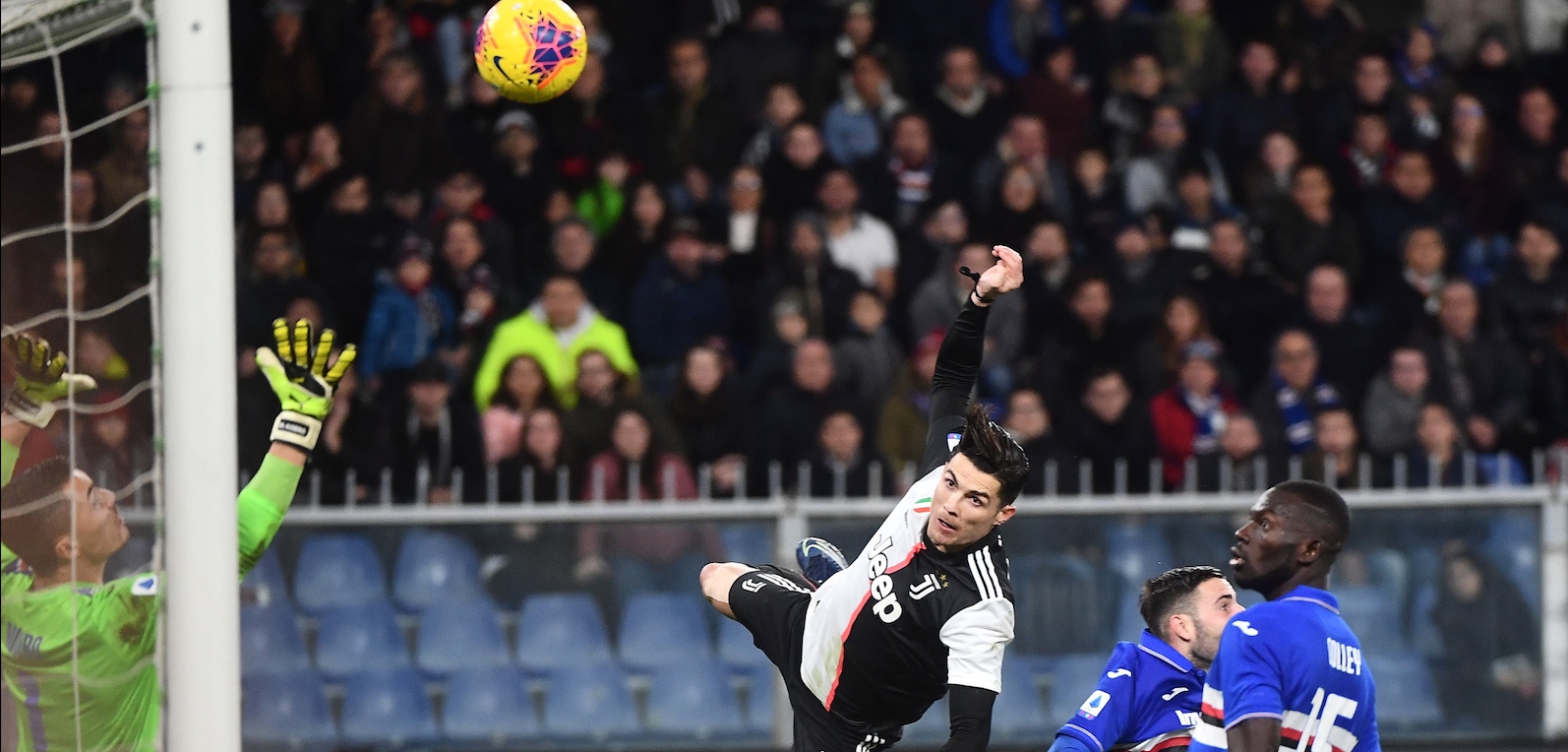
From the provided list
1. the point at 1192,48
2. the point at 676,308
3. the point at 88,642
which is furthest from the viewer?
the point at 1192,48

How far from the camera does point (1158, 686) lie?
5414mm

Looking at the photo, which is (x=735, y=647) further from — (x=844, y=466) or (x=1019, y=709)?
(x=1019, y=709)

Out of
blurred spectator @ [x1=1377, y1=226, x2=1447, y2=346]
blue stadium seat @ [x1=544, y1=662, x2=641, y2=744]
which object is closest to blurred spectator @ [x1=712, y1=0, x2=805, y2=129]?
blurred spectator @ [x1=1377, y1=226, x2=1447, y2=346]

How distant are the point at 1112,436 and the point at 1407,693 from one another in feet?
5.60

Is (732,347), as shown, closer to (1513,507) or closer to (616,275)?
(616,275)

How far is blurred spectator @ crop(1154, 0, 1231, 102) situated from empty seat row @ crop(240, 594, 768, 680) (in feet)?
16.8

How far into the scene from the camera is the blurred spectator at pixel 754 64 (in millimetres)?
11477

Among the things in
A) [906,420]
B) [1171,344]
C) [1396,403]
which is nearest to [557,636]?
[906,420]

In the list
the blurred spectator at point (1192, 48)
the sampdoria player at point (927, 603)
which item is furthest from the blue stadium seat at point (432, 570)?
the blurred spectator at point (1192, 48)

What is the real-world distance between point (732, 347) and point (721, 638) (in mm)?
2008

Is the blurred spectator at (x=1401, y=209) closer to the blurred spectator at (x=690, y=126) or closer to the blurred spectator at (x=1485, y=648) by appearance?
the blurred spectator at (x=1485, y=648)

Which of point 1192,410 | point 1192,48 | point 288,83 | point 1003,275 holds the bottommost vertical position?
point 1192,410

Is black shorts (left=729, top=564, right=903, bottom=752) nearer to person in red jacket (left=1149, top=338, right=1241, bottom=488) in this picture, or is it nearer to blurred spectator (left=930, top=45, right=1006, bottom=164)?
person in red jacket (left=1149, top=338, right=1241, bottom=488)

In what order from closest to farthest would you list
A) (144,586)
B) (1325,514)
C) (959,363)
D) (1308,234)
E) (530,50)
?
1. (1325,514)
2. (144,586)
3. (959,363)
4. (530,50)
5. (1308,234)
